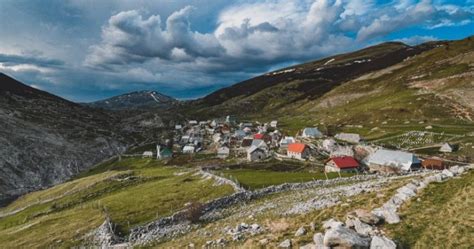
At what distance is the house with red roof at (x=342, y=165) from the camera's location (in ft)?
310

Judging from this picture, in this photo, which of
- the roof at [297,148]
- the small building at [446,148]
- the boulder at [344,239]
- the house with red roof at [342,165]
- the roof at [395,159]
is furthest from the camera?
the roof at [297,148]

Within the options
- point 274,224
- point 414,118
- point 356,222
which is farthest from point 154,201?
point 414,118

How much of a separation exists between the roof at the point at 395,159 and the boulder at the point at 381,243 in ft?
259

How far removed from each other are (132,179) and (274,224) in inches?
2943

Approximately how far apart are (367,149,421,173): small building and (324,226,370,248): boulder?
75.8 meters

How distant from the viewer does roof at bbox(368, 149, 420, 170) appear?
3688 inches

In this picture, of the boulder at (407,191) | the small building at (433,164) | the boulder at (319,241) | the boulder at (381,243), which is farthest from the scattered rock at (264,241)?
the small building at (433,164)

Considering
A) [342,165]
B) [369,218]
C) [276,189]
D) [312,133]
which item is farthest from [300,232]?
[312,133]

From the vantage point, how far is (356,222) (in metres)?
24.3

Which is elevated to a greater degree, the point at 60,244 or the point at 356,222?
the point at 356,222

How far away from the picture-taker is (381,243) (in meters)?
21.0

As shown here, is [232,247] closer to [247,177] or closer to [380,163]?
[247,177]

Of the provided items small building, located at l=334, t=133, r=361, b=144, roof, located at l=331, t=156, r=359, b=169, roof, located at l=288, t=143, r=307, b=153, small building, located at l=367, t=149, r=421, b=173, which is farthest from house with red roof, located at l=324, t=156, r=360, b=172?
small building, located at l=334, t=133, r=361, b=144

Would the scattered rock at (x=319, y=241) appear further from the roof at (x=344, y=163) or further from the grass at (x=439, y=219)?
the roof at (x=344, y=163)
